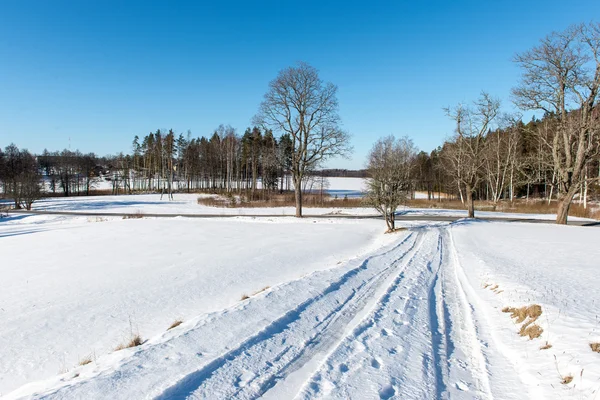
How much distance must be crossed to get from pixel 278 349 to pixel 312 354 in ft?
1.51

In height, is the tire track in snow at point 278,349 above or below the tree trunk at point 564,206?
below

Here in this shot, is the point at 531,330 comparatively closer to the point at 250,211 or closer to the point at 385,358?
the point at 385,358

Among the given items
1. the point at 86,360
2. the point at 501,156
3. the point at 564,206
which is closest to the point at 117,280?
the point at 86,360

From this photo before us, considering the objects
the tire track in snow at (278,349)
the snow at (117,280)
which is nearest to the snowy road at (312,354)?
the tire track in snow at (278,349)

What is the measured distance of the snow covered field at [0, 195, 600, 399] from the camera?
356 centimetres

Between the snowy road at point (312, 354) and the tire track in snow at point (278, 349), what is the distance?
0.5 inches

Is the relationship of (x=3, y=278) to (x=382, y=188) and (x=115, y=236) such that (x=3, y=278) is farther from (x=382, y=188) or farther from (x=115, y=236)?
(x=382, y=188)

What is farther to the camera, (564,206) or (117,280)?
(564,206)

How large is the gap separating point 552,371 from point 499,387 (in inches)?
31.2

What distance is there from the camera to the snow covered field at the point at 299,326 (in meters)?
3.56

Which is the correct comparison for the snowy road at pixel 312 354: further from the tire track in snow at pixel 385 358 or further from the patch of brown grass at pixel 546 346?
the patch of brown grass at pixel 546 346

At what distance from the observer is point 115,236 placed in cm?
1706

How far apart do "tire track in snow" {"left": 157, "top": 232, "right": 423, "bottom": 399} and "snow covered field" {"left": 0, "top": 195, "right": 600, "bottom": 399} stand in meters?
0.02

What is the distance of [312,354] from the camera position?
4.25 metres
